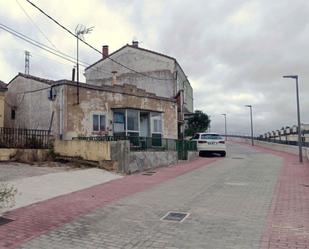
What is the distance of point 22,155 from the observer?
16547 mm

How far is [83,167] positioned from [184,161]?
30.3 feet

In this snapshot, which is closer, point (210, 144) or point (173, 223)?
point (173, 223)

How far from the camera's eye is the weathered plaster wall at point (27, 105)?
20.2 m

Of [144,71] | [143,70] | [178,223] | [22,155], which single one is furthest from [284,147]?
[178,223]

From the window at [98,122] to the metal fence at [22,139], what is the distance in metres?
3.23

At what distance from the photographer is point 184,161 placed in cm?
2373

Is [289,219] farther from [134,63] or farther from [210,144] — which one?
[134,63]

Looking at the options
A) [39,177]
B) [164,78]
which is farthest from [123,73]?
[39,177]

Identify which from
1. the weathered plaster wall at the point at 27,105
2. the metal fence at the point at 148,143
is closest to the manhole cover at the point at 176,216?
the metal fence at the point at 148,143

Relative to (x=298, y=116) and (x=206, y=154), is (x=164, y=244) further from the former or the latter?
(x=206, y=154)

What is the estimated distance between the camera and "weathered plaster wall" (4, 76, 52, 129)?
66.3ft

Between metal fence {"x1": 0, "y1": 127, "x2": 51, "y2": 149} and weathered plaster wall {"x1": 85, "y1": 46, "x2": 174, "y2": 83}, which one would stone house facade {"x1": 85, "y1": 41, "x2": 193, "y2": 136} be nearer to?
weathered plaster wall {"x1": 85, "y1": 46, "x2": 174, "y2": 83}

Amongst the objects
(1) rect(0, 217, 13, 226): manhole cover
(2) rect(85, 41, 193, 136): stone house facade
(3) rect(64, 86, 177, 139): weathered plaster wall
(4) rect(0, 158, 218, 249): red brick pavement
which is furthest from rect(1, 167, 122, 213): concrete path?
(2) rect(85, 41, 193, 136): stone house facade

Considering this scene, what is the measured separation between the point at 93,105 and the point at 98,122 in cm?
107
